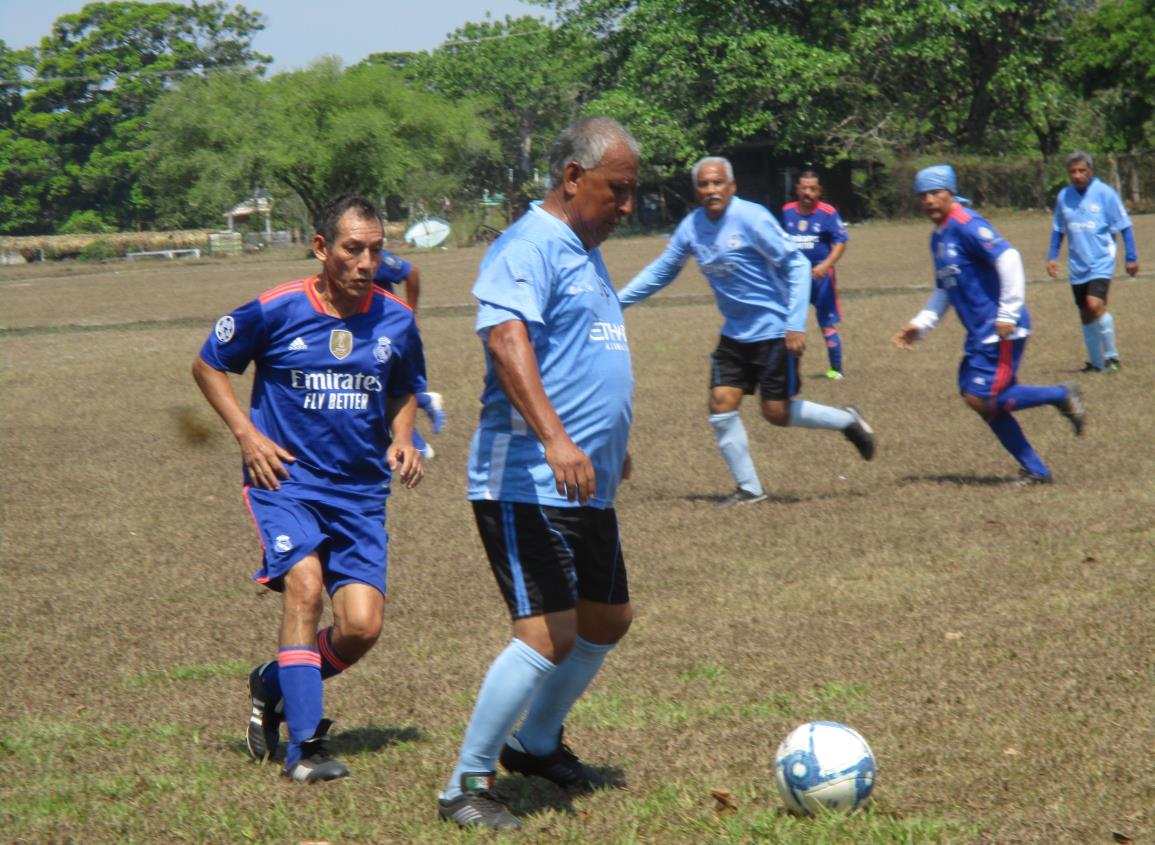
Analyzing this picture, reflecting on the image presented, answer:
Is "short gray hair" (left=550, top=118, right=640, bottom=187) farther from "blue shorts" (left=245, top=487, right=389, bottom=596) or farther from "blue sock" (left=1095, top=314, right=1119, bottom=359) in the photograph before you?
"blue sock" (left=1095, top=314, right=1119, bottom=359)

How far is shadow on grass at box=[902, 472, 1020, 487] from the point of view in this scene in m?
9.51

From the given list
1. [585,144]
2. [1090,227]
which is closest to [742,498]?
[585,144]

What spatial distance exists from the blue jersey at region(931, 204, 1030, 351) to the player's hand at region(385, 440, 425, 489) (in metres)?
5.14

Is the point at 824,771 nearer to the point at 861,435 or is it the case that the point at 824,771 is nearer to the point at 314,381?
the point at 314,381

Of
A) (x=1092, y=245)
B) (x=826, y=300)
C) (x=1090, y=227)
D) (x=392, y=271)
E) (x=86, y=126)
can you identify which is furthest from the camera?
(x=86, y=126)

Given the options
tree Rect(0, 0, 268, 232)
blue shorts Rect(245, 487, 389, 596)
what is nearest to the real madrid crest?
blue shorts Rect(245, 487, 389, 596)

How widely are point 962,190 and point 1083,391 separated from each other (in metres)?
43.1

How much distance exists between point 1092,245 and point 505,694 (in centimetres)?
1225

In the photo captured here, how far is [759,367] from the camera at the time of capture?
927 cm

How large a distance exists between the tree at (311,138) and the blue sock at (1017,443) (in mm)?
60808

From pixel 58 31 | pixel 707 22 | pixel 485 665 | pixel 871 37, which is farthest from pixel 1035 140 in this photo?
pixel 58 31

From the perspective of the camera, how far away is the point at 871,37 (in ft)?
187

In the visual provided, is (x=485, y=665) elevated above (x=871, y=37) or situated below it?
below

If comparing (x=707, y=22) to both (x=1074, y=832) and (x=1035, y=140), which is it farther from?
(x=1074, y=832)
